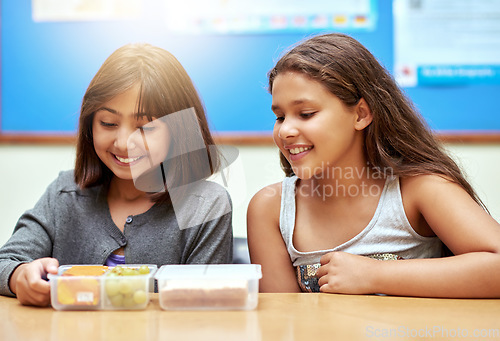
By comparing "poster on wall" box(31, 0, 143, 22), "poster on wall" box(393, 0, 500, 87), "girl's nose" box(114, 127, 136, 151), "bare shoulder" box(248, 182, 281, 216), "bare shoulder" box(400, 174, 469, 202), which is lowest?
"bare shoulder" box(248, 182, 281, 216)

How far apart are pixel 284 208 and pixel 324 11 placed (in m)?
0.85

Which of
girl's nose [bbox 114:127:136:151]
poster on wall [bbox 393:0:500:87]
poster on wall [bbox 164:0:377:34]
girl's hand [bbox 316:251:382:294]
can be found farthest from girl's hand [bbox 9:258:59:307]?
poster on wall [bbox 393:0:500:87]

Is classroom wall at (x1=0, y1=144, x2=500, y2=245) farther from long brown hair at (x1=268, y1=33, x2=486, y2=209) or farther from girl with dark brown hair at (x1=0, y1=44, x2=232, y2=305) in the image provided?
long brown hair at (x1=268, y1=33, x2=486, y2=209)

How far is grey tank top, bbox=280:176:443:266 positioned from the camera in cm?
99

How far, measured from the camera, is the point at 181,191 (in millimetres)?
1083

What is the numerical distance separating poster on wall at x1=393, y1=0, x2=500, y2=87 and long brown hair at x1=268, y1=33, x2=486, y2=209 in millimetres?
664

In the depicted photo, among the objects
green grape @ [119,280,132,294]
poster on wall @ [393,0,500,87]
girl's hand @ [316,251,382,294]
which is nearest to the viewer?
green grape @ [119,280,132,294]

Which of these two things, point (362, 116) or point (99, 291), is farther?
point (362, 116)

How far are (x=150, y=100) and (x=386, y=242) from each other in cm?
54

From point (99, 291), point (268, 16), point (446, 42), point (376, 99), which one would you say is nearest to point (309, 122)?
point (376, 99)

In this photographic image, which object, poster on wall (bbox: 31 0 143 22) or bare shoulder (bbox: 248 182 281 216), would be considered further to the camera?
poster on wall (bbox: 31 0 143 22)

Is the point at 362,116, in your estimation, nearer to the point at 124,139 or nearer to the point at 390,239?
the point at 390,239

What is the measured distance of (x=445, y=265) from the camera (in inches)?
31.5

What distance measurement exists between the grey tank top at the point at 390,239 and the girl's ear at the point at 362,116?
0.12 m
